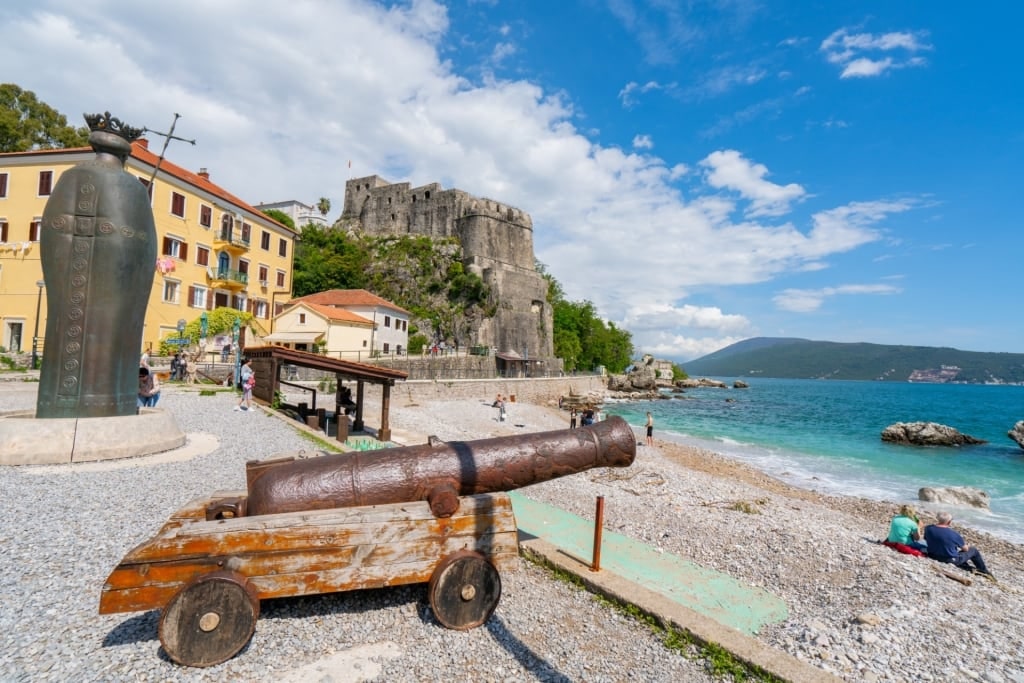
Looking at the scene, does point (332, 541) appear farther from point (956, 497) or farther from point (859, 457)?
point (859, 457)

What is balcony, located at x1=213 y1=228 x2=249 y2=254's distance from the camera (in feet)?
99.6

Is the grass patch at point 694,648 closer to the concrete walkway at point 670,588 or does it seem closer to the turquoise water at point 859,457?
the concrete walkway at point 670,588

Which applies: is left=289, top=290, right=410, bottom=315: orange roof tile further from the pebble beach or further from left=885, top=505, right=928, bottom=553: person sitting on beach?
left=885, top=505, right=928, bottom=553: person sitting on beach

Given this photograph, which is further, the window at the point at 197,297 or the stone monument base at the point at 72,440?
the window at the point at 197,297

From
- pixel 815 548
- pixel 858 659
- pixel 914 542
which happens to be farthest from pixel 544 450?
pixel 914 542

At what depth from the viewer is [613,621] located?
4133 millimetres

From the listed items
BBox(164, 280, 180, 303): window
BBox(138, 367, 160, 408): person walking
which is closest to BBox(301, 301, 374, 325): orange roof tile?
BBox(164, 280, 180, 303): window

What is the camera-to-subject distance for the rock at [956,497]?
1523 cm

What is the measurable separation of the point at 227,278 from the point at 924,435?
1741 inches

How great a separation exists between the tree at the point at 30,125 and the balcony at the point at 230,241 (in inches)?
398

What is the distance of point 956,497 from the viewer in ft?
50.8

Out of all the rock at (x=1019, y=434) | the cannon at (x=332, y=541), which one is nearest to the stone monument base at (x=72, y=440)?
the cannon at (x=332, y=541)

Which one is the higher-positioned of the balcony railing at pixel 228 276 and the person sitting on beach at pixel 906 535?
the balcony railing at pixel 228 276

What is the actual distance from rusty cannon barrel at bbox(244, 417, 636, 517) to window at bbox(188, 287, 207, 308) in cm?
2953
